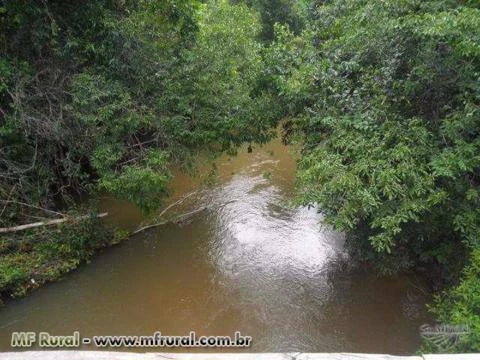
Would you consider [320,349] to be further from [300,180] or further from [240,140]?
[240,140]

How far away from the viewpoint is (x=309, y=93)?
251 inches

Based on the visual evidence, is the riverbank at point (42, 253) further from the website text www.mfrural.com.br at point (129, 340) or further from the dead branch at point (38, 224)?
the website text www.mfrural.com.br at point (129, 340)

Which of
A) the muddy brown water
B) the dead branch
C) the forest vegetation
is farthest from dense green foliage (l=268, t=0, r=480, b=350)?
the dead branch

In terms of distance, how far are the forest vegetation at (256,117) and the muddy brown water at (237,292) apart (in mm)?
498

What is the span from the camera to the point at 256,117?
7328mm

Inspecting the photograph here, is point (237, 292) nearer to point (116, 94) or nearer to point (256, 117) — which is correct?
point (256, 117)

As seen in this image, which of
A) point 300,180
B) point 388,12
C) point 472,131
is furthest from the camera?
point 388,12

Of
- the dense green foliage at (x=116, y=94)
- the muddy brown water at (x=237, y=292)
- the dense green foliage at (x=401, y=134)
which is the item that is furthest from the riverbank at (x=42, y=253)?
the dense green foliage at (x=401, y=134)

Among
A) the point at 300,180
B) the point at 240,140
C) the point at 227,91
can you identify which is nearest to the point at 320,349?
the point at 300,180

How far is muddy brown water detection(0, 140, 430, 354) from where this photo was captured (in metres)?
5.96

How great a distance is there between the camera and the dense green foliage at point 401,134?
4.57 meters

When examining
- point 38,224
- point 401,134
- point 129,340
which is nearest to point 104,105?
point 38,224

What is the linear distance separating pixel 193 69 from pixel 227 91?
757mm

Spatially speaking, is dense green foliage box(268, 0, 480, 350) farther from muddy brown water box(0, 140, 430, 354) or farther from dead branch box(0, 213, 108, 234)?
dead branch box(0, 213, 108, 234)
